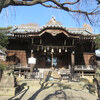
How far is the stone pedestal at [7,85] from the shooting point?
6.32 metres

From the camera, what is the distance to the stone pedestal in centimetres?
632

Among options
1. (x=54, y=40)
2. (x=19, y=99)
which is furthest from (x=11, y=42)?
(x=19, y=99)

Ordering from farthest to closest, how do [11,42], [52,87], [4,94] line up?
[11,42] < [52,87] < [4,94]

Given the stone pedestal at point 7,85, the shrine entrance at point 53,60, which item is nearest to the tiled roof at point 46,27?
the shrine entrance at point 53,60

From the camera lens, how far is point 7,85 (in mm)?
6641

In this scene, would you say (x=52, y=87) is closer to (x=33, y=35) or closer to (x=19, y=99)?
(x=19, y=99)

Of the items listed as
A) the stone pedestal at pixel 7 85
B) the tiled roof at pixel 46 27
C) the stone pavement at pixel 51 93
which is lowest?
the stone pavement at pixel 51 93

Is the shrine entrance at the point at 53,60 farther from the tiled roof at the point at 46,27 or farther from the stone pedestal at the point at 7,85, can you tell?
the stone pedestal at the point at 7,85

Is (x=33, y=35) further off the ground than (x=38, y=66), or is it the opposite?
(x=33, y=35)

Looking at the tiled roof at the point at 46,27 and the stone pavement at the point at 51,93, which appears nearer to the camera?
the stone pavement at the point at 51,93

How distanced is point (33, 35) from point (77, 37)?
460 cm

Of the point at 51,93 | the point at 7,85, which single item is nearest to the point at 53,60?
the point at 51,93

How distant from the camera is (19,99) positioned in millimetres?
5578

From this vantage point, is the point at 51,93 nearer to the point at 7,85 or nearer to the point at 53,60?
the point at 7,85
